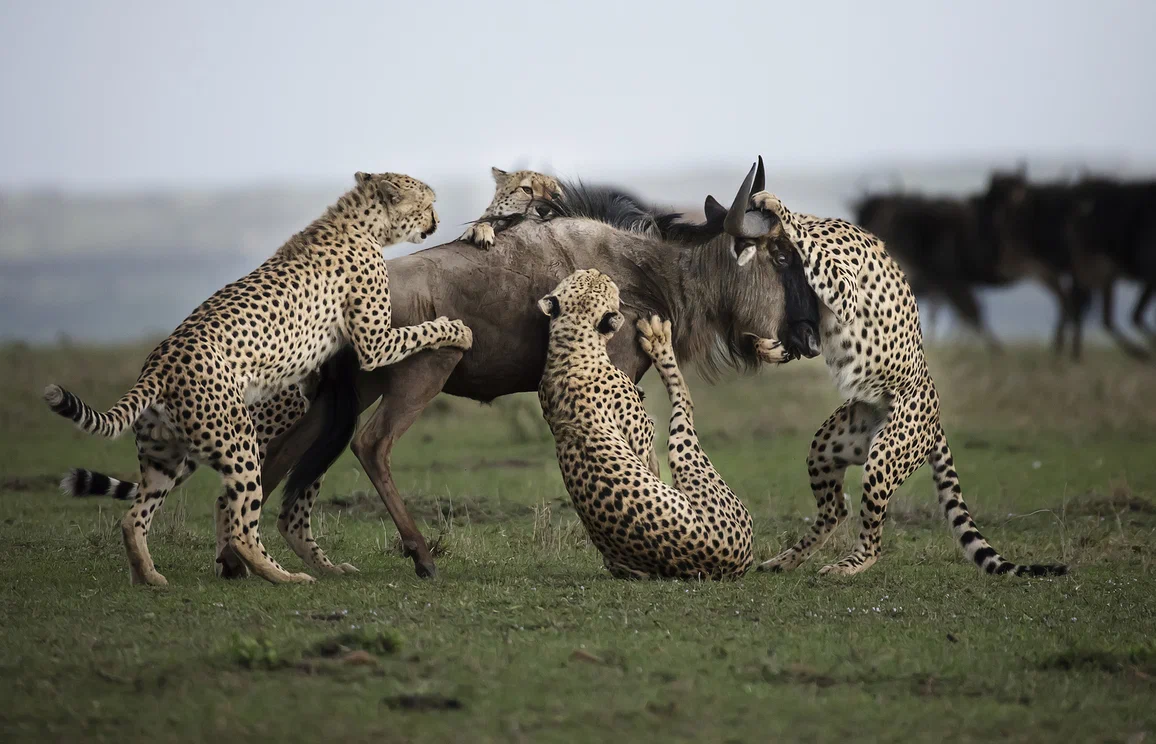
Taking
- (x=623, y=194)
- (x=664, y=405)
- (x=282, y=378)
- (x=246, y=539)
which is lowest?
(x=664, y=405)

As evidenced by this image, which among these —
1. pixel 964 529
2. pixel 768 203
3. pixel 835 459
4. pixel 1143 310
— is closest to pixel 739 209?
pixel 768 203

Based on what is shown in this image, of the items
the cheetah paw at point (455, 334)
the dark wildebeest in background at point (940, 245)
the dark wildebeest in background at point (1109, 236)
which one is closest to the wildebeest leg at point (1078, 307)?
the dark wildebeest in background at point (1109, 236)

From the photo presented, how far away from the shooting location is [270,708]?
4305 mm

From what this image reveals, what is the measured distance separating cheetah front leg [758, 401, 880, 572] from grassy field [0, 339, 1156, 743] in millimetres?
209

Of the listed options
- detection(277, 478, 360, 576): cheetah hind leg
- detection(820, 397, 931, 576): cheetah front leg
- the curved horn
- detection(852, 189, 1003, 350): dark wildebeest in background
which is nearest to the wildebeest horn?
the curved horn

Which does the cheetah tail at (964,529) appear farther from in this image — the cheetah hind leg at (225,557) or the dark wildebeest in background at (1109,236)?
the dark wildebeest in background at (1109,236)

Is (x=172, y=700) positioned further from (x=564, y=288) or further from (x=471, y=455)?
(x=471, y=455)

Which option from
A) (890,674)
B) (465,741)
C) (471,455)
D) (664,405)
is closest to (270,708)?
(465,741)

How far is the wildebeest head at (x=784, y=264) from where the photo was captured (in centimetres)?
739

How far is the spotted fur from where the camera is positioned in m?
7.20

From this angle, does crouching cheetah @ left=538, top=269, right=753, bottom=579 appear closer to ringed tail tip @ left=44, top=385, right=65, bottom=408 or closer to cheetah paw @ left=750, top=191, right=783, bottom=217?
cheetah paw @ left=750, top=191, right=783, bottom=217

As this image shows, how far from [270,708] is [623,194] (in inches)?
177

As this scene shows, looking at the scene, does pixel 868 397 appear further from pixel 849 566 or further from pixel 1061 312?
pixel 1061 312

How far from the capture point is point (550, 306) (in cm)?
717
